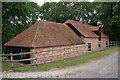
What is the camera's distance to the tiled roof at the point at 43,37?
20.9 m

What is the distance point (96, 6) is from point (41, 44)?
32531 mm

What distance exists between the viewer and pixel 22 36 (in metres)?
23.3

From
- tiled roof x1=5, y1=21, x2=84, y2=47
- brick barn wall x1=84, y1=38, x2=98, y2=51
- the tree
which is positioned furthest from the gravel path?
the tree

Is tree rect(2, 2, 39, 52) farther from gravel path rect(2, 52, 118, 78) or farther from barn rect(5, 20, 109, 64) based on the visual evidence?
gravel path rect(2, 52, 118, 78)

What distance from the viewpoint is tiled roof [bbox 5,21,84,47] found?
68.5ft

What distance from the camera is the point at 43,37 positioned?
868 inches

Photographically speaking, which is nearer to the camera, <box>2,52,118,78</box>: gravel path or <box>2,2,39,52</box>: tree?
<box>2,52,118,78</box>: gravel path

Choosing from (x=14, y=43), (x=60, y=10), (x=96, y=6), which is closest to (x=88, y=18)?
(x=96, y=6)

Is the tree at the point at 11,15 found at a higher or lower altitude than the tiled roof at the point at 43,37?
higher

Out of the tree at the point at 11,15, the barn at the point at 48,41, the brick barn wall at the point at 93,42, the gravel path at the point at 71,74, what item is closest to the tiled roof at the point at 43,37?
the barn at the point at 48,41

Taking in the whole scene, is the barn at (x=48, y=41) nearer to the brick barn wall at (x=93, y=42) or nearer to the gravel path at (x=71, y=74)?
the brick barn wall at (x=93, y=42)

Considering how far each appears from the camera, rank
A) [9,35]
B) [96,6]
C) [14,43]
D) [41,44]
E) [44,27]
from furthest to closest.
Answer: [96,6] → [9,35] → [44,27] → [14,43] → [41,44]

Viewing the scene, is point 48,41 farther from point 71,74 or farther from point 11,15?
point 11,15

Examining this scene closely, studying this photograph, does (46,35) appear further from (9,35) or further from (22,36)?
(9,35)
